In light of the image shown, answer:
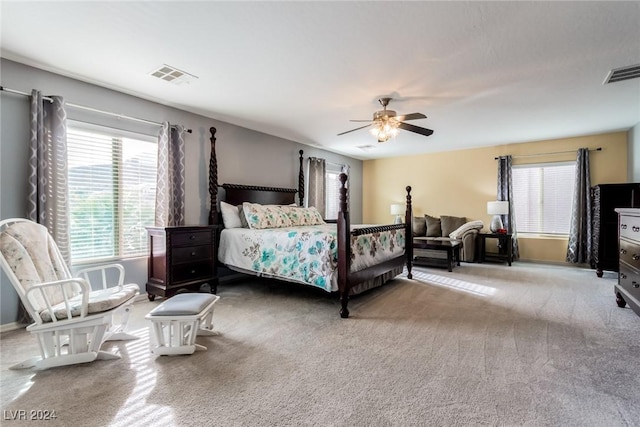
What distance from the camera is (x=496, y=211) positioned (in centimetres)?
579

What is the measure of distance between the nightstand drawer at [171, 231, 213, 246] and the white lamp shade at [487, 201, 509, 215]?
5.12m

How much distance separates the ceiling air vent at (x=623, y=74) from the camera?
9.25ft

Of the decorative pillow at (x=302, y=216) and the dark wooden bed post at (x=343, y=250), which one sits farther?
the decorative pillow at (x=302, y=216)

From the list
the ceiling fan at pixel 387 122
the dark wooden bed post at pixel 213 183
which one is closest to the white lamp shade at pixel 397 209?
the ceiling fan at pixel 387 122

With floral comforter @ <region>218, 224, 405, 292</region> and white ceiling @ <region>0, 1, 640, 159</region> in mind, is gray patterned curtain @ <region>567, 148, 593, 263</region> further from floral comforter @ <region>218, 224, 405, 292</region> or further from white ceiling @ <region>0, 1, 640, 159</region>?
floral comforter @ <region>218, 224, 405, 292</region>

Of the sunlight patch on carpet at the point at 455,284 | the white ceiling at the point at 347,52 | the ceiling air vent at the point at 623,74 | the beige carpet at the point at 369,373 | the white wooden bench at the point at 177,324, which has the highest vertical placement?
the white ceiling at the point at 347,52

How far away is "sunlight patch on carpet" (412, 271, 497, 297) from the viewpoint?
3894 mm

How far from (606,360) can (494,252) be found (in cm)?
438

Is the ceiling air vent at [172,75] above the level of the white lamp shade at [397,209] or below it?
above

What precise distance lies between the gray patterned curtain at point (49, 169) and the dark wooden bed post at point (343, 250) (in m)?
2.67

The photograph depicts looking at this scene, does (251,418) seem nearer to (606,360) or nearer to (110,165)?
(606,360)

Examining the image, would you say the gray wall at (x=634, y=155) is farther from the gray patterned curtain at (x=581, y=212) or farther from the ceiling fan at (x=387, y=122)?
the ceiling fan at (x=387, y=122)

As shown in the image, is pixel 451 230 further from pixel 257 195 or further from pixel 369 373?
pixel 369 373

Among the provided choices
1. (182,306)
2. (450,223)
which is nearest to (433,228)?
(450,223)
